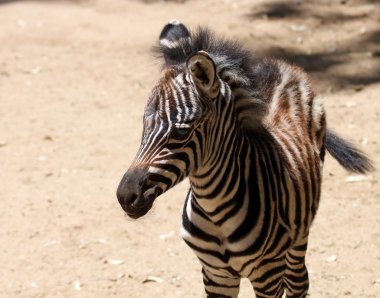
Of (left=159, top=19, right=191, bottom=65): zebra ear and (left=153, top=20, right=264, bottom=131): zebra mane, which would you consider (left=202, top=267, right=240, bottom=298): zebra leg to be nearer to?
(left=153, top=20, right=264, bottom=131): zebra mane

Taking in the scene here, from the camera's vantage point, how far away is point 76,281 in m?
6.12

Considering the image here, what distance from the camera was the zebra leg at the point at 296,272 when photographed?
16.8ft

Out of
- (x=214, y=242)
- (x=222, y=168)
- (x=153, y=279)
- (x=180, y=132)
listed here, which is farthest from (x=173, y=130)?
(x=153, y=279)

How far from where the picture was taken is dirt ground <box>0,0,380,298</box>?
20.3 feet

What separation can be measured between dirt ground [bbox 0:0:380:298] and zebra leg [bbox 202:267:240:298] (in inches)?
21.0

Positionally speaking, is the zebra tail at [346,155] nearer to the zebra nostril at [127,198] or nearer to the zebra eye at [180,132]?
the zebra eye at [180,132]

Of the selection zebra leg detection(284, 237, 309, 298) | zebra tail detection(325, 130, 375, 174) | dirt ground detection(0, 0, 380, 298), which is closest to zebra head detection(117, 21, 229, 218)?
dirt ground detection(0, 0, 380, 298)

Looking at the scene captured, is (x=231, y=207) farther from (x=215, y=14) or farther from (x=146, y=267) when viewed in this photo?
(x=215, y=14)

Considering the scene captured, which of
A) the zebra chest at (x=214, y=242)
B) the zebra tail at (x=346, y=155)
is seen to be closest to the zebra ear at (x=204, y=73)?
the zebra chest at (x=214, y=242)

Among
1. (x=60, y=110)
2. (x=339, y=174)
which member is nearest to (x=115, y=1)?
(x=60, y=110)

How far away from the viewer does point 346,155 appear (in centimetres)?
551

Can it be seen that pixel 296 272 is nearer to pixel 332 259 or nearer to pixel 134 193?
pixel 332 259

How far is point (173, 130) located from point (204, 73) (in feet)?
1.16

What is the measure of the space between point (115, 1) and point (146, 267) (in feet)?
25.4
